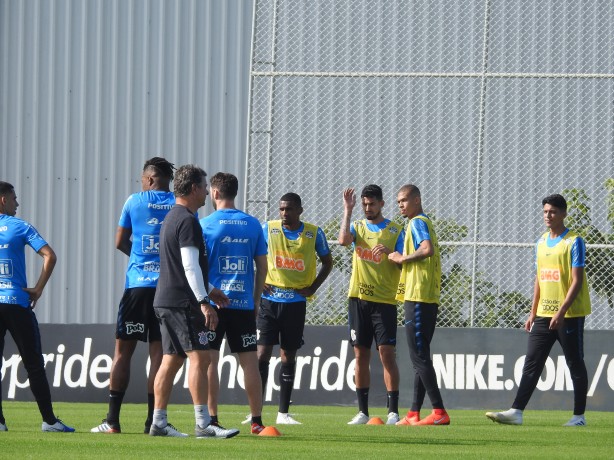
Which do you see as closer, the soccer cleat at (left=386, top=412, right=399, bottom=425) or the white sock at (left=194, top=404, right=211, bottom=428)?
the white sock at (left=194, top=404, right=211, bottom=428)

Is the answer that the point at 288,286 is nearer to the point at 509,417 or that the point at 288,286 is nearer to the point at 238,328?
the point at 509,417

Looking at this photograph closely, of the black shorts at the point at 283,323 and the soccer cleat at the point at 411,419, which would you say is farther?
the black shorts at the point at 283,323

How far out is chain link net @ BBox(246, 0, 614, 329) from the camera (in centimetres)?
1625

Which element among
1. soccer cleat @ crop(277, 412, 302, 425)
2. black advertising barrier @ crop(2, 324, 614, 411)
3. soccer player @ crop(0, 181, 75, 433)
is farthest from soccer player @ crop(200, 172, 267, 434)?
black advertising barrier @ crop(2, 324, 614, 411)

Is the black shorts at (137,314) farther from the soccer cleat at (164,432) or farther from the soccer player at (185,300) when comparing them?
the soccer cleat at (164,432)

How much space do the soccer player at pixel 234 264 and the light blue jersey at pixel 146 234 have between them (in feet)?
1.17

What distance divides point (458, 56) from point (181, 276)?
10.8m

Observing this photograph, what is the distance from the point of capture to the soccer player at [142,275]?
33.7 ft

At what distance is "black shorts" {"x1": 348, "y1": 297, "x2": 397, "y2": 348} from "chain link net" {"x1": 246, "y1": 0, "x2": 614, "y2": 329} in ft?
10.1

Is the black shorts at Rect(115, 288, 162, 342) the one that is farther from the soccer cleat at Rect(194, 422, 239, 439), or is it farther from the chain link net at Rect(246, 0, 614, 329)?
the chain link net at Rect(246, 0, 614, 329)

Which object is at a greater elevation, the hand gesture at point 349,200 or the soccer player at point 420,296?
the hand gesture at point 349,200

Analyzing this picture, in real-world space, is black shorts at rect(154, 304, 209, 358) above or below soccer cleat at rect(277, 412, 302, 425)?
above

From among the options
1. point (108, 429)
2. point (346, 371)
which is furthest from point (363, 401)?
point (108, 429)

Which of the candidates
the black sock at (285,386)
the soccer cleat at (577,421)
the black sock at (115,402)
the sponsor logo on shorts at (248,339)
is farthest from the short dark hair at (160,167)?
the soccer cleat at (577,421)
